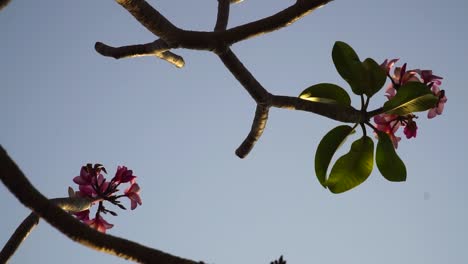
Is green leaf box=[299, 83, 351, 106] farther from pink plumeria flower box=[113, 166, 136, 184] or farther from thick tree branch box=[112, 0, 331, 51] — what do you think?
pink plumeria flower box=[113, 166, 136, 184]

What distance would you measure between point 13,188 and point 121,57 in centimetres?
126

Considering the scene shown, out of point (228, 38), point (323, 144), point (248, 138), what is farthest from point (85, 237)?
point (248, 138)

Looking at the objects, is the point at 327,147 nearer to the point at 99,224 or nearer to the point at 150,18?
the point at 150,18

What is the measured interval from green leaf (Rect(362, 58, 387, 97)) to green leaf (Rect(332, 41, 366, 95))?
0.09 ft

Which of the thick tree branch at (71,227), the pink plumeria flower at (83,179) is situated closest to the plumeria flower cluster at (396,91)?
the pink plumeria flower at (83,179)

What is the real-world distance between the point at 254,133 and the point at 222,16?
651 millimetres

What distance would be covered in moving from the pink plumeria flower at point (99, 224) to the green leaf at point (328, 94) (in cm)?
122

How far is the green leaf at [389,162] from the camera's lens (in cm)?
223

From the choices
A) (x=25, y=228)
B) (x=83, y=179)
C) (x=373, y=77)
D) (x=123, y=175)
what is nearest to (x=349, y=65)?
(x=373, y=77)

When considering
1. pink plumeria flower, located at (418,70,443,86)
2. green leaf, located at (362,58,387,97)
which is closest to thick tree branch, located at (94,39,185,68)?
green leaf, located at (362,58,387,97)

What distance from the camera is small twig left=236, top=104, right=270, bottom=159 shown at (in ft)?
7.85

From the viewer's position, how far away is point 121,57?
2.19 meters

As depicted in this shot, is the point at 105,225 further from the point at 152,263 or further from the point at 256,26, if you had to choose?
the point at 152,263

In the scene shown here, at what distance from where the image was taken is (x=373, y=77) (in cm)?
226
